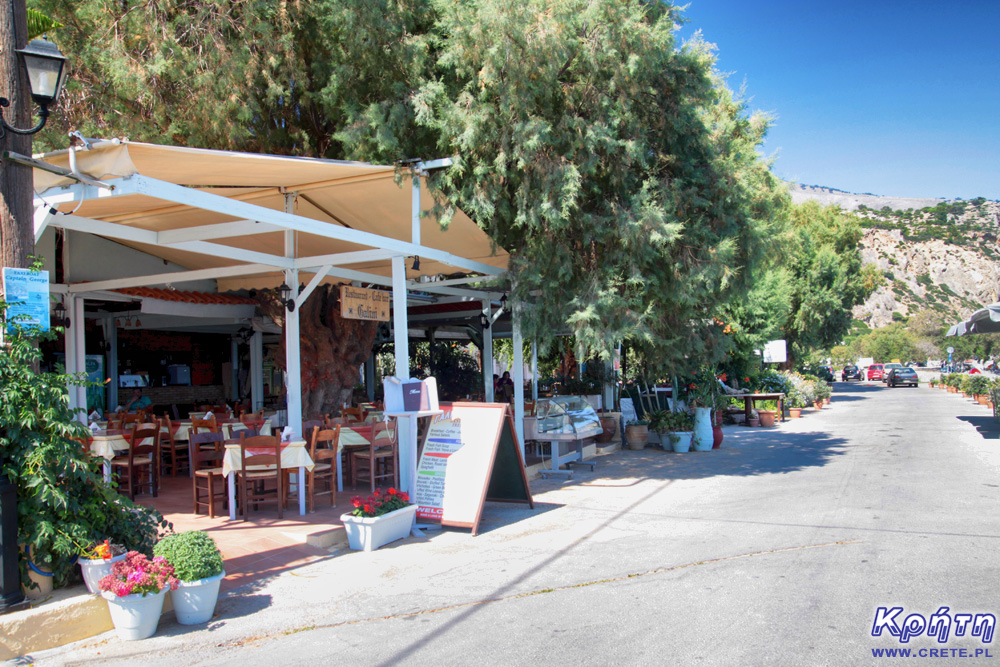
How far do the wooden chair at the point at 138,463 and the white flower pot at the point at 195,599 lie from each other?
12.9 ft

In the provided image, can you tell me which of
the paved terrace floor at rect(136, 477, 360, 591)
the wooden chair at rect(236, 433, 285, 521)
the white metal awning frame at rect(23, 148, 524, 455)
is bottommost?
the paved terrace floor at rect(136, 477, 360, 591)

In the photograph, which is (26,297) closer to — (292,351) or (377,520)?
(377,520)

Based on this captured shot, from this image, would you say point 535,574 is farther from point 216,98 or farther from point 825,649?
point 216,98

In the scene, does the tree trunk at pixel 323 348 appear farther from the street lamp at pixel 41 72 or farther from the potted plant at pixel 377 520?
the street lamp at pixel 41 72

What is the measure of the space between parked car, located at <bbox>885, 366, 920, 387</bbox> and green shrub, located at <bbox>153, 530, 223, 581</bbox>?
4682cm

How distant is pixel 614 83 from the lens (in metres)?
9.48

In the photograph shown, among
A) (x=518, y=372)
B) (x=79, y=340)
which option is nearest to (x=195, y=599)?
(x=79, y=340)

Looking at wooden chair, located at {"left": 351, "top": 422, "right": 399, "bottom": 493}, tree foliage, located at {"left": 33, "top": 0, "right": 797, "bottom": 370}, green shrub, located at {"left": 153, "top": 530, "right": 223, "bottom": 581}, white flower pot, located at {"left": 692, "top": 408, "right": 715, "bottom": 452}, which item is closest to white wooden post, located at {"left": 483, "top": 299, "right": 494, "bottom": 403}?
tree foliage, located at {"left": 33, "top": 0, "right": 797, "bottom": 370}

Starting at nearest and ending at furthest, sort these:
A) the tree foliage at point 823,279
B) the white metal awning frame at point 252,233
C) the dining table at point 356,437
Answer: the white metal awning frame at point 252,233 → the dining table at point 356,437 → the tree foliage at point 823,279

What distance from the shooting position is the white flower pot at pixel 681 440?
1320 centimetres

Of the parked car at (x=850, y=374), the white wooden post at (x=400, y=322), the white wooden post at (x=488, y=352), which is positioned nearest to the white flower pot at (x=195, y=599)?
the white wooden post at (x=400, y=322)

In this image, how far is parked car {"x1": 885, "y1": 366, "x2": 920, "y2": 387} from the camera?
4297 cm

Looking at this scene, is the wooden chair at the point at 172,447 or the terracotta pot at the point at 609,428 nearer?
the wooden chair at the point at 172,447

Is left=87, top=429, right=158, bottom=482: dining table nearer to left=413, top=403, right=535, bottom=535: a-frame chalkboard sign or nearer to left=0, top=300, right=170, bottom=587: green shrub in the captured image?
left=0, top=300, right=170, bottom=587: green shrub
